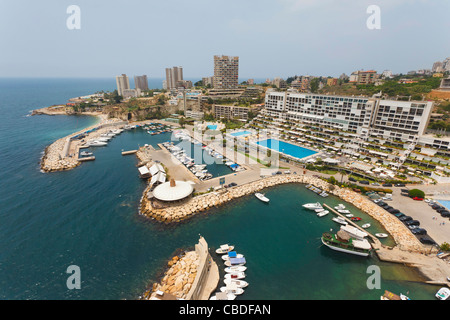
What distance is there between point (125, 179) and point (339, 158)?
52.1 meters

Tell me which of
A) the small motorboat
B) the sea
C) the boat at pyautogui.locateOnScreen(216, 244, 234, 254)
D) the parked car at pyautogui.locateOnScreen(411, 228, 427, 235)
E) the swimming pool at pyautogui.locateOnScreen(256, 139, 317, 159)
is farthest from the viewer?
the swimming pool at pyautogui.locateOnScreen(256, 139, 317, 159)

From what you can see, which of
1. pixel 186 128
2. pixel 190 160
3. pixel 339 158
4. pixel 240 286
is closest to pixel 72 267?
pixel 240 286

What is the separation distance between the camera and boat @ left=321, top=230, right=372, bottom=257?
96.7ft

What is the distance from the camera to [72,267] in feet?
92.1

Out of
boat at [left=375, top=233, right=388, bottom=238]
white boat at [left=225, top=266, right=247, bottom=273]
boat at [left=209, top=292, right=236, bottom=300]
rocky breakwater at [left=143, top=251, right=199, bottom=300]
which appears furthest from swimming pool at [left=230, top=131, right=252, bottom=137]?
boat at [left=209, top=292, right=236, bottom=300]

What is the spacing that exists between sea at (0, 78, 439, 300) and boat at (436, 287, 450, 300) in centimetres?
87

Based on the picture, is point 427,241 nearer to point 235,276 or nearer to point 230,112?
point 235,276

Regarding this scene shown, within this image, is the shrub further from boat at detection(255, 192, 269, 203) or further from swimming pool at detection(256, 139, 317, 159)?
boat at detection(255, 192, 269, 203)

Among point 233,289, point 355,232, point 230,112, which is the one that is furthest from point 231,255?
point 230,112

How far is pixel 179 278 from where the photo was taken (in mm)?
25703

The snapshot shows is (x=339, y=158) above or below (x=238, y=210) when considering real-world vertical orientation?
above

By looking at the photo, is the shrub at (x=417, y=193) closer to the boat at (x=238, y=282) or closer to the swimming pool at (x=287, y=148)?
the swimming pool at (x=287, y=148)
